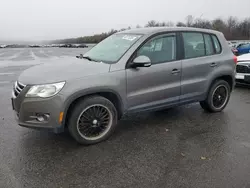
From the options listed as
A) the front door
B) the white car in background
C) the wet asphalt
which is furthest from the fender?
the white car in background

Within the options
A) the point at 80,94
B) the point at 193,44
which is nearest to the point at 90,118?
the point at 80,94

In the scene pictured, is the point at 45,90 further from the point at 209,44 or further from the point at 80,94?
the point at 209,44

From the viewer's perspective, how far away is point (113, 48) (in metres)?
4.38

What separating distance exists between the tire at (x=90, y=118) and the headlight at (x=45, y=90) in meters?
0.40

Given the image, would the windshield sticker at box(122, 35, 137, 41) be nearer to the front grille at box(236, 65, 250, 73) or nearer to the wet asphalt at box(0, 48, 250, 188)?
the wet asphalt at box(0, 48, 250, 188)

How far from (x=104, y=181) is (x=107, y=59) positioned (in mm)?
1996

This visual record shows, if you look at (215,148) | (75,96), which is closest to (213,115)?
(215,148)

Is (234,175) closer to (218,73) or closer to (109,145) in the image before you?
(109,145)

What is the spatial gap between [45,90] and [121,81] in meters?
1.14

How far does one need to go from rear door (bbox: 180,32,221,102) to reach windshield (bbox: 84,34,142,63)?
3.52 ft

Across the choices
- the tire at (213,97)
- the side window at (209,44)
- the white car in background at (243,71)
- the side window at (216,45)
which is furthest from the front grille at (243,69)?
the side window at (209,44)

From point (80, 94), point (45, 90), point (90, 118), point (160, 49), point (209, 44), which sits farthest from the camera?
point (209, 44)

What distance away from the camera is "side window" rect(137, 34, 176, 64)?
13.7 feet

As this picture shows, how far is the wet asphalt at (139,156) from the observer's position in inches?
115
